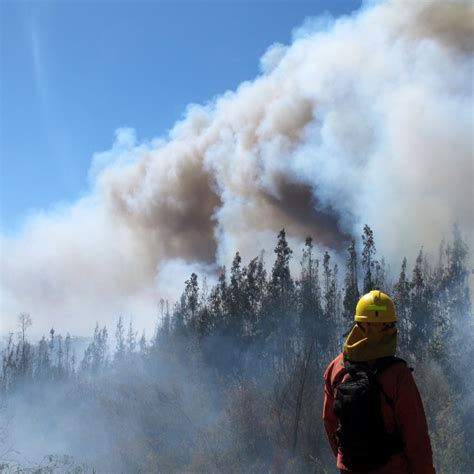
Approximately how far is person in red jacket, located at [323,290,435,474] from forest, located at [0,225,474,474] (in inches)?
330

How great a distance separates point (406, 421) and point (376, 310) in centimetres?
57

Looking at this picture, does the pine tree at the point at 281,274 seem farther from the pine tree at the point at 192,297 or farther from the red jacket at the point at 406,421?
the red jacket at the point at 406,421

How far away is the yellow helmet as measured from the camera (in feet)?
10.2

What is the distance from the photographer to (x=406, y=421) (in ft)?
9.39

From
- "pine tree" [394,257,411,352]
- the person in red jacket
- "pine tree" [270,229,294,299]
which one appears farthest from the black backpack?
"pine tree" [270,229,294,299]

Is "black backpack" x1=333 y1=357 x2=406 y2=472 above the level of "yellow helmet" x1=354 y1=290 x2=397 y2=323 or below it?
below

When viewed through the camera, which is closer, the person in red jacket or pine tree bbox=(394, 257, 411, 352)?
the person in red jacket

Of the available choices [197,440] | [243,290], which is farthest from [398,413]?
[243,290]

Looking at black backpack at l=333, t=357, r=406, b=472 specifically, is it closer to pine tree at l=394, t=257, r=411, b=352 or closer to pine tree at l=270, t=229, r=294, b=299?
pine tree at l=394, t=257, r=411, b=352

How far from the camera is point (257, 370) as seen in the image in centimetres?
3241

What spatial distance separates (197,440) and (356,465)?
21.8 metres

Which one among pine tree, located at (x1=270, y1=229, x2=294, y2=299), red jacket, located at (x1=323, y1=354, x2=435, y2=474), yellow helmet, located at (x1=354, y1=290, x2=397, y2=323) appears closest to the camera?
red jacket, located at (x1=323, y1=354, x2=435, y2=474)

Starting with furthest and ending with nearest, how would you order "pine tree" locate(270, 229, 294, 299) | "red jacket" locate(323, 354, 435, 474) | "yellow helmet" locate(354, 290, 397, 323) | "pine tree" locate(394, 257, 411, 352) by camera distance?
"pine tree" locate(270, 229, 294, 299) < "pine tree" locate(394, 257, 411, 352) < "yellow helmet" locate(354, 290, 397, 323) < "red jacket" locate(323, 354, 435, 474)

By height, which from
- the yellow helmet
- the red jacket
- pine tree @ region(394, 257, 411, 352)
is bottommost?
the red jacket
